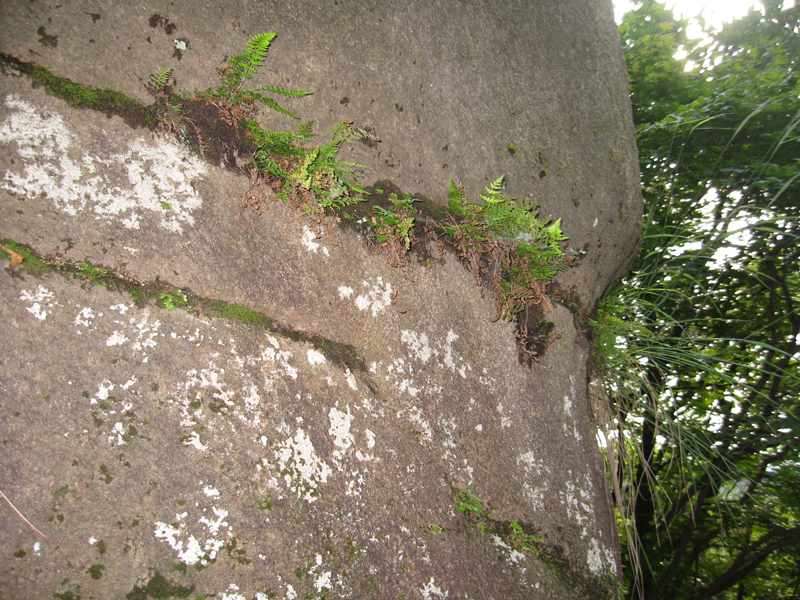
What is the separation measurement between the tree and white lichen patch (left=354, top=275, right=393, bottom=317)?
1288 millimetres

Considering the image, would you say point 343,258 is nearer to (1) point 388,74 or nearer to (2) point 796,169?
(1) point 388,74

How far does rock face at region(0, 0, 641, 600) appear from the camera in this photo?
1001mm

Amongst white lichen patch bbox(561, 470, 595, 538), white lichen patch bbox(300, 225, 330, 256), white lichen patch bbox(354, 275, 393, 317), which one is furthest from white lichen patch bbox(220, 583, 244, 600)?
white lichen patch bbox(561, 470, 595, 538)

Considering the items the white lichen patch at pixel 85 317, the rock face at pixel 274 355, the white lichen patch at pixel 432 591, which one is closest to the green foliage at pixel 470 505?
the rock face at pixel 274 355

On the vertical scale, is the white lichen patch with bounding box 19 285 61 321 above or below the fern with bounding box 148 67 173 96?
below

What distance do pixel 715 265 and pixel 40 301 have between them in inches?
162

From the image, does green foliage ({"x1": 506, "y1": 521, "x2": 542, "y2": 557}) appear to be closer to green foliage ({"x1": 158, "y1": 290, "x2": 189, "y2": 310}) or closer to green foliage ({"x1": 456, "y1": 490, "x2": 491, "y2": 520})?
green foliage ({"x1": 456, "y1": 490, "x2": 491, "y2": 520})

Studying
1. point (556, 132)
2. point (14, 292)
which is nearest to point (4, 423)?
point (14, 292)

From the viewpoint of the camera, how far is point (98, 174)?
3.73 feet

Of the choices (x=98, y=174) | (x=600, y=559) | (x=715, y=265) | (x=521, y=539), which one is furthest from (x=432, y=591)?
(x=715, y=265)

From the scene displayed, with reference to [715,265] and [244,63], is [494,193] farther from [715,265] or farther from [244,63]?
[715,265]

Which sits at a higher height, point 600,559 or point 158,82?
point 158,82

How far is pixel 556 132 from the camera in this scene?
1929 mm

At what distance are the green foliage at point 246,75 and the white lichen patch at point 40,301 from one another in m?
0.72
